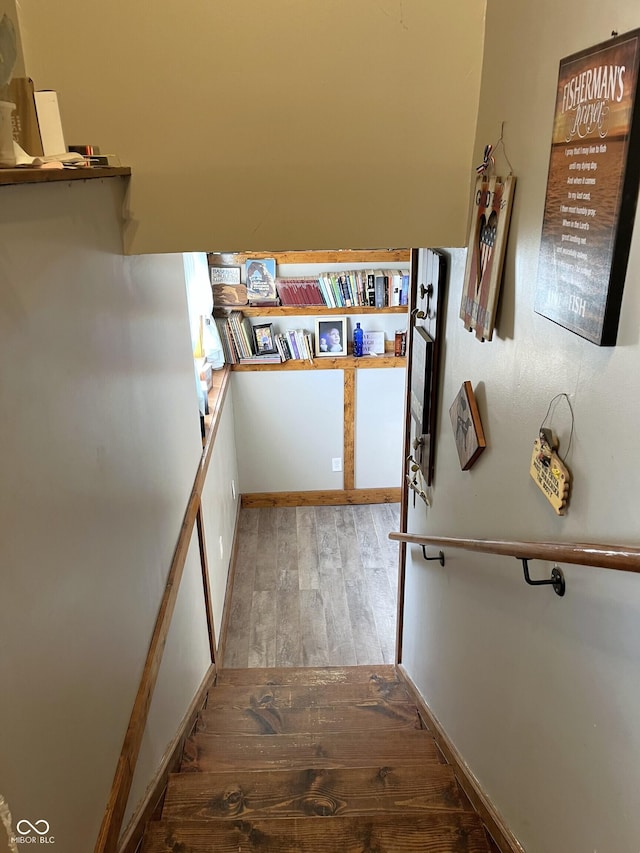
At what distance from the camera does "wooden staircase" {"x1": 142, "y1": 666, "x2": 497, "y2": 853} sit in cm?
184

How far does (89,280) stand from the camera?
1590mm

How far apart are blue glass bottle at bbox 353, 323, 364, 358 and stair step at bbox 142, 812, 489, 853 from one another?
13.1 feet

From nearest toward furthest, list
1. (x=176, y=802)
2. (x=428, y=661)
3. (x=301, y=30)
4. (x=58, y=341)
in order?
(x=58, y=341) < (x=301, y=30) < (x=176, y=802) < (x=428, y=661)

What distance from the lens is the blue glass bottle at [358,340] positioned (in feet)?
17.9

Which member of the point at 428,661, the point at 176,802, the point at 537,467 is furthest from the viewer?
the point at 428,661

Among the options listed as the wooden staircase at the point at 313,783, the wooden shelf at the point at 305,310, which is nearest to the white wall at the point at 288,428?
the wooden shelf at the point at 305,310

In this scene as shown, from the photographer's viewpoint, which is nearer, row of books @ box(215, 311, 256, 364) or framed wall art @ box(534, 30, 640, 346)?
framed wall art @ box(534, 30, 640, 346)

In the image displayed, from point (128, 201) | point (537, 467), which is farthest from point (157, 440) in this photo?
point (537, 467)

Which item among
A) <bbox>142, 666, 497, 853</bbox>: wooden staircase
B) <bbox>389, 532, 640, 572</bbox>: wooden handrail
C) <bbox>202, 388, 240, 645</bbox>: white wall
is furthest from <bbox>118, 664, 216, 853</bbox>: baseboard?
<bbox>389, 532, 640, 572</bbox>: wooden handrail

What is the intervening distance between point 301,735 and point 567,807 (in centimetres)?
142

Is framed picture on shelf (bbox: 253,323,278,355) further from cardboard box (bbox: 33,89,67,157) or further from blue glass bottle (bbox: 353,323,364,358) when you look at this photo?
cardboard box (bbox: 33,89,67,157)

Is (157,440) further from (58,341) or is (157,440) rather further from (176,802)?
(176,802)

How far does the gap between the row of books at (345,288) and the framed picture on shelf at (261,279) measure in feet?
0.22

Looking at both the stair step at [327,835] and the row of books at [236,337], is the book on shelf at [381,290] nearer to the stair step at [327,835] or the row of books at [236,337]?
the row of books at [236,337]
